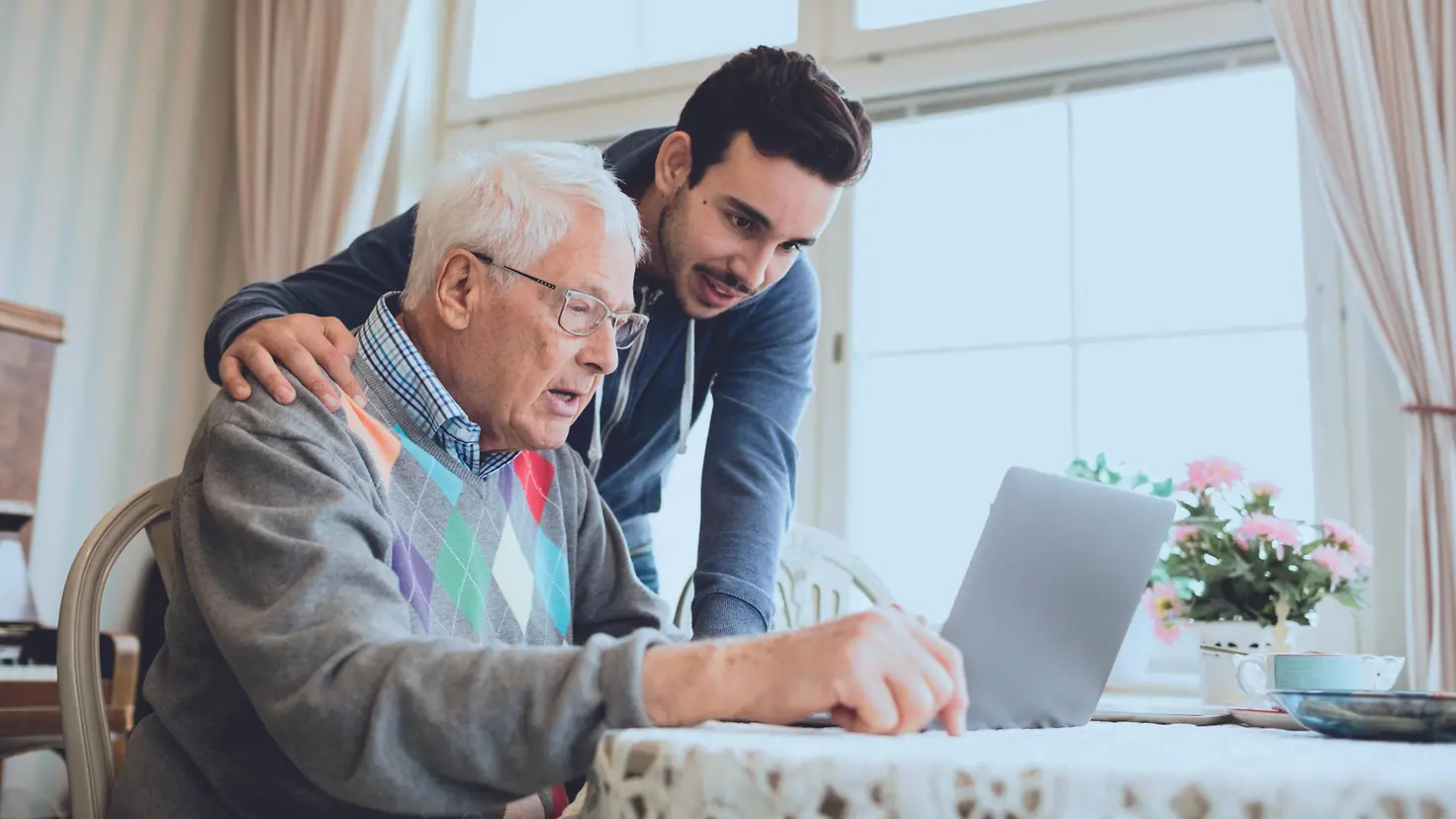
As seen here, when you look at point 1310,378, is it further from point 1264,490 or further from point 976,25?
point 976,25

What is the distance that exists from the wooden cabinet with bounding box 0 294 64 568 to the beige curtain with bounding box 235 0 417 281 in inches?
31.3

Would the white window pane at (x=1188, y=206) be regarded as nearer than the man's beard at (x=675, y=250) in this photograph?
No

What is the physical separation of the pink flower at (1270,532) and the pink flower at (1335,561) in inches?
1.3

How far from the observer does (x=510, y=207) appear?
1.27 meters

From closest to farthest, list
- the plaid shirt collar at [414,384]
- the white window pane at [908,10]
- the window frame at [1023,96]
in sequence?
the plaid shirt collar at [414,384]
the window frame at [1023,96]
the white window pane at [908,10]

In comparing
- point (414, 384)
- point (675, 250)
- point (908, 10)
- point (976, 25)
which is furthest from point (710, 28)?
point (414, 384)

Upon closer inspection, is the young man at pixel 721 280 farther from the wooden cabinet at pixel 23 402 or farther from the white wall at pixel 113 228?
the white wall at pixel 113 228

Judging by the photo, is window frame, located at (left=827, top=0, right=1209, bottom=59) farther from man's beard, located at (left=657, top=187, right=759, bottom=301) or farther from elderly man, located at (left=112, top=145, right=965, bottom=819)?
elderly man, located at (left=112, top=145, right=965, bottom=819)

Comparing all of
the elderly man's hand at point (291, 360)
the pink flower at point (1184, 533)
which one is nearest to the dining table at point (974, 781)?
the elderly man's hand at point (291, 360)

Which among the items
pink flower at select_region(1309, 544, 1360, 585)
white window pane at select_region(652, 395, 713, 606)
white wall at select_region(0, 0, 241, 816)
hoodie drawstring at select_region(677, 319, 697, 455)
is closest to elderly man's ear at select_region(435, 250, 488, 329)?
hoodie drawstring at select_region(677, 319, 697, 455)

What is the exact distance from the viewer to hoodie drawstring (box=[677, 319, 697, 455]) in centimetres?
183

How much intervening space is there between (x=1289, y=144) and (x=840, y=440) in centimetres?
120

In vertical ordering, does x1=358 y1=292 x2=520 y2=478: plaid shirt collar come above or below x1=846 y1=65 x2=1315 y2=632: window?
below

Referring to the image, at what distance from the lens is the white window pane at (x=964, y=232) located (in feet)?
9.65
